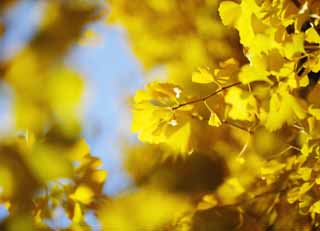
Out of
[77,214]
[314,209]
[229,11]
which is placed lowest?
[314,209]

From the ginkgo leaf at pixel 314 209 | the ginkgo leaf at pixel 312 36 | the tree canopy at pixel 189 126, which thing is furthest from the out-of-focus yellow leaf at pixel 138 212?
the ginkgo leaf at pixel 312 36

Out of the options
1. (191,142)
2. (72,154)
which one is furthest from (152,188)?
(72,154)

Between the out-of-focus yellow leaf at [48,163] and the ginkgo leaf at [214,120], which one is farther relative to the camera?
the ginkgo leaf at [214,120]

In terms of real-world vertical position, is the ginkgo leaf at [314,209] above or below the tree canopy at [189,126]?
below

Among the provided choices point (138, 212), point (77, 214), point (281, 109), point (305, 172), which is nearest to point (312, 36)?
point (281, 109)

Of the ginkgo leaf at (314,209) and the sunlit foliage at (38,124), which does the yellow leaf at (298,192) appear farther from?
the sunlit foliage at (38,124)

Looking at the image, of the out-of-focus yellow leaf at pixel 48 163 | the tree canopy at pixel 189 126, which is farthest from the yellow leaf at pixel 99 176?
the out-of-focus yellow leaf at pixel 48 163

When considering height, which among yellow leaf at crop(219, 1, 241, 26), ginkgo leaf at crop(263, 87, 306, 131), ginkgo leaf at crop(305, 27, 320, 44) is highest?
yellow leaf at crop(219, 1, 241, 26)

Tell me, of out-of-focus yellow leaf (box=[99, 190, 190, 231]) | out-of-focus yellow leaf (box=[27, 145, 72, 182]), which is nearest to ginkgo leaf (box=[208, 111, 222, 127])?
out-of-focus yellow leaf (box=[99, 190, 190, 231])

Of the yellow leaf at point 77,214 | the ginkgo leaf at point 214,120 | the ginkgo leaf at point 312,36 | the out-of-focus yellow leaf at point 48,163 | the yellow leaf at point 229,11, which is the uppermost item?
the yellow leaf at point 229,11

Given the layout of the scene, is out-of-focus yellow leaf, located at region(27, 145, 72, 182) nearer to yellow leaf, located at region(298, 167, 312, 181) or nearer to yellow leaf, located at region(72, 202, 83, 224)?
yellow leaf, located at region(72, 202, 83, 224)

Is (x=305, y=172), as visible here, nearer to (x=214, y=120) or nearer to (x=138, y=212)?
(x=214, y=120)

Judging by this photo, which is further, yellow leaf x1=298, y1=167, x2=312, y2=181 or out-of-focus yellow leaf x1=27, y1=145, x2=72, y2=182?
yellow leaf x1=298, y1=167, x2=312, y2=181
